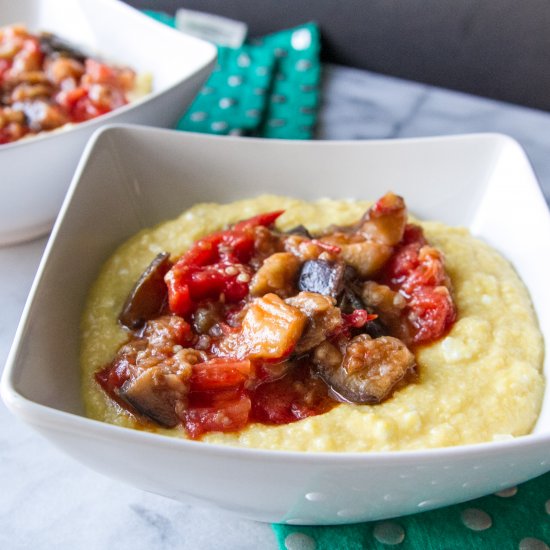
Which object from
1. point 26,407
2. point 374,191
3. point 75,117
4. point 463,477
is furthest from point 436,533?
point 75,117

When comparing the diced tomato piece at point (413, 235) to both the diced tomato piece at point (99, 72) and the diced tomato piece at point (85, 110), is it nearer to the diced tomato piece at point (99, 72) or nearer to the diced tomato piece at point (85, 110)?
the diced tomato piece at point (85, 110)

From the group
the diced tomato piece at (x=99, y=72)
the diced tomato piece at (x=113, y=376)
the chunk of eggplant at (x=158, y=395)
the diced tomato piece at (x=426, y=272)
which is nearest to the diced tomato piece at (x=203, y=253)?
the diced tomato piece at (x=113, y=376)

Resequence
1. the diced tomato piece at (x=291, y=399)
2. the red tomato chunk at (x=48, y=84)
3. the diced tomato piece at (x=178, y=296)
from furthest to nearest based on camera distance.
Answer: the red tomato chunk at (x=48, y=84) < the diced tomato piece at (x=178, y=296) < the diced tomato piece at (x=291, y=399)

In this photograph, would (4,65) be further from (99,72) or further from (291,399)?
(291,399)

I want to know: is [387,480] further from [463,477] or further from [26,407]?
[26,407]

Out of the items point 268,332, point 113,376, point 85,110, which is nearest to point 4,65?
point 85,110

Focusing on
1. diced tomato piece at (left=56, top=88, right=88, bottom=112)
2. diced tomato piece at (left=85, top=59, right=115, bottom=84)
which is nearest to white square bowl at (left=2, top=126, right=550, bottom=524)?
diced tomato piece at (left=56, top=88, right=88, bottom=112)
